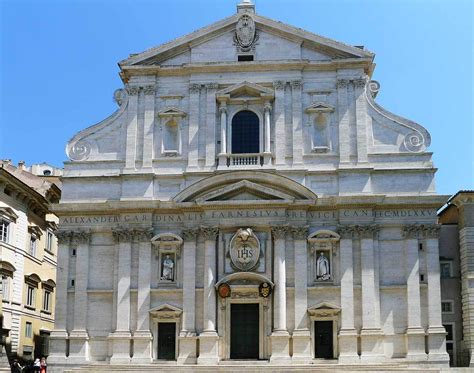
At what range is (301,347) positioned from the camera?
3219 centimetres

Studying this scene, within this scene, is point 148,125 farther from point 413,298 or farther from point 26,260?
→ point 413,298

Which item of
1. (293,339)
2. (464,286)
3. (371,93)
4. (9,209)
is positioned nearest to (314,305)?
(293,339)

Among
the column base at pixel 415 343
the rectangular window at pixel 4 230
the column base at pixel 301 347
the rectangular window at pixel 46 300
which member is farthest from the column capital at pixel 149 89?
the column base at pixel 415 343

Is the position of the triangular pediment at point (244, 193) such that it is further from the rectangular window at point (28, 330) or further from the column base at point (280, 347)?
the rectangular window at point (28, 330)

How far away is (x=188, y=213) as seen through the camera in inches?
1340

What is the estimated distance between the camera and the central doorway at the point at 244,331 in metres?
32.9

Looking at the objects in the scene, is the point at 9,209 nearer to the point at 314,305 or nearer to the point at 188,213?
the point at 188,213

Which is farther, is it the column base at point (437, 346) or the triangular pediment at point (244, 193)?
the triangular pediment at point (244, 193)

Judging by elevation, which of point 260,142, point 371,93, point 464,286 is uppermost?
point 371,93

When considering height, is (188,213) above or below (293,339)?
above

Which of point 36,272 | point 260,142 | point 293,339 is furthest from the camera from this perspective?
point 36,272

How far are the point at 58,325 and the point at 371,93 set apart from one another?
1808 cm

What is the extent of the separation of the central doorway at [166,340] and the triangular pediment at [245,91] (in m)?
11.0

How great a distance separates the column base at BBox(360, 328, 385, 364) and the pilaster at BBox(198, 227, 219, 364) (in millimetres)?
6324
